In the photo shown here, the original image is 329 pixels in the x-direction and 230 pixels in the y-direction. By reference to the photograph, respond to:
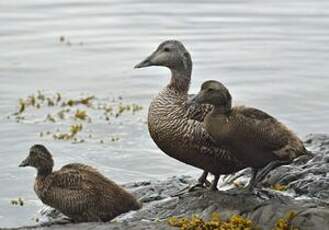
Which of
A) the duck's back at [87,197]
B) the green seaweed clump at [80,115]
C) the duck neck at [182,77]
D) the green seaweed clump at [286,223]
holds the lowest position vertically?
the green seaweed clump at [80,115]

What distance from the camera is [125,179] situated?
13.3 meters

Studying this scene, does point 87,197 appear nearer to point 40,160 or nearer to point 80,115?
point 40,160

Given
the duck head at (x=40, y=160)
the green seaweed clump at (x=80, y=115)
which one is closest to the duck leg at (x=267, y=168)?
the duck head at (x=40, y=160)

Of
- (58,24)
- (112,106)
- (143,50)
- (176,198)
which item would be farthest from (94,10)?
(176,198)

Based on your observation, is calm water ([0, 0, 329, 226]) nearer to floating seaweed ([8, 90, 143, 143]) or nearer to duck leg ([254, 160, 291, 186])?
floating seaweed ([8, 90, 143, 143])

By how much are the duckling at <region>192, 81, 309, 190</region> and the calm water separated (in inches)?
123

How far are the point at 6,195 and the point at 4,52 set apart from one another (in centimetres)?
844

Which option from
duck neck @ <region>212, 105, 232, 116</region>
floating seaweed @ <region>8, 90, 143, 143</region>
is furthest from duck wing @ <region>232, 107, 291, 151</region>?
floating seaweed @ <region>8, 90, 143, 143</region>

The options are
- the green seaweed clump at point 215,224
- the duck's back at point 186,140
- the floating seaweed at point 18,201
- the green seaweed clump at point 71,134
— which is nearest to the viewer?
the green seaweed clump at point 215,224

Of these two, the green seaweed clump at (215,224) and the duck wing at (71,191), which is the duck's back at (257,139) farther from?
the duck wing at (71,191)

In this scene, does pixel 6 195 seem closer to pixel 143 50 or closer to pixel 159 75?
pixel 159 75

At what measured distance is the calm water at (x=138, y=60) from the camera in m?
14.3

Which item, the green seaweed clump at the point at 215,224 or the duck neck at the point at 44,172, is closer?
the green seaweed clump at the point at 215,224

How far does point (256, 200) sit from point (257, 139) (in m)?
0.55
